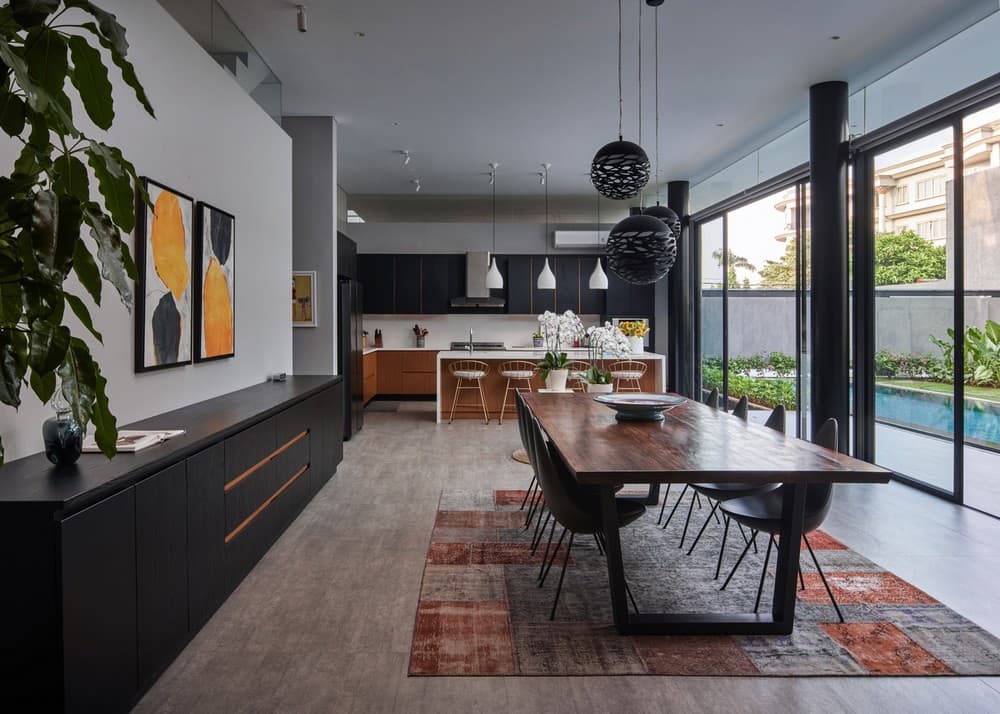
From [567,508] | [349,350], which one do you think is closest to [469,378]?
[349,350]

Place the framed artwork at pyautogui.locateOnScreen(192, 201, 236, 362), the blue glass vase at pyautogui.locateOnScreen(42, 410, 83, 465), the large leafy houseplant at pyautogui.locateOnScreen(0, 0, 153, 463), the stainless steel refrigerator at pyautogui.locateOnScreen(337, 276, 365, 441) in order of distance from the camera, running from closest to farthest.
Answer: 1. the large leafy houseplant at pyautogui.locateOnScreen(0, 0, 153, 463)
2. the blue glass vase at pyautogui.locateOnScreen(42, 410, 83, 465)
3. the framed artwork at pyautogui.locateOnScreen(192, 201, 236, 362)
4. the stainless steel refrigerator at pyautogui.locateOnScreen(337, 276, 365, 441)

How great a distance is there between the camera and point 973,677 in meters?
2.32

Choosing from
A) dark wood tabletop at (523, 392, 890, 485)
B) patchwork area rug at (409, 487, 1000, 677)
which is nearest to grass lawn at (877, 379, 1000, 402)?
patchwork area rug at (409, 487, 1000, 677)

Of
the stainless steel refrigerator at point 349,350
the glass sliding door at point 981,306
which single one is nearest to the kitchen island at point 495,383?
the stainless steel refrigerator at point 349,350

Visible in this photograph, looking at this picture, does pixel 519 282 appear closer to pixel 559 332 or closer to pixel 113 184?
pixel 559 332

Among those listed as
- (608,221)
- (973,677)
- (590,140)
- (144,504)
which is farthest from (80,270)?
(608,221)

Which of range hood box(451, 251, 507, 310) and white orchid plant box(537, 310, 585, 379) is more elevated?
range hood box(451, 251, 507, 310)

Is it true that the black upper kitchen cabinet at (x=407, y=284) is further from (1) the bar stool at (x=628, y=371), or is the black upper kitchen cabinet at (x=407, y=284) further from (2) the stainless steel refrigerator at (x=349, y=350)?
(1) the bar stool at (x=628, y=371)

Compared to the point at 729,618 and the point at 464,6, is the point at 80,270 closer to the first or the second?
the point at 729,618

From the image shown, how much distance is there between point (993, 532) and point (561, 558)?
2.69m

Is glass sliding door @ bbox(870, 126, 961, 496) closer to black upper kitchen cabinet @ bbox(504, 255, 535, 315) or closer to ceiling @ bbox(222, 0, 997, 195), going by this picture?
ceiling @ bbox(222, 0, 997, 195)

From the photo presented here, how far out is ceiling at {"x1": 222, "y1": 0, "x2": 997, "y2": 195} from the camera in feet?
14.1

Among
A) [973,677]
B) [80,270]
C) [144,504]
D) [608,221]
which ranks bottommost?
[973,677]

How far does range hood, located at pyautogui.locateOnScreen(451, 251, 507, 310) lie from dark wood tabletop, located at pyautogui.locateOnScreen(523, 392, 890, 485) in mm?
6698
